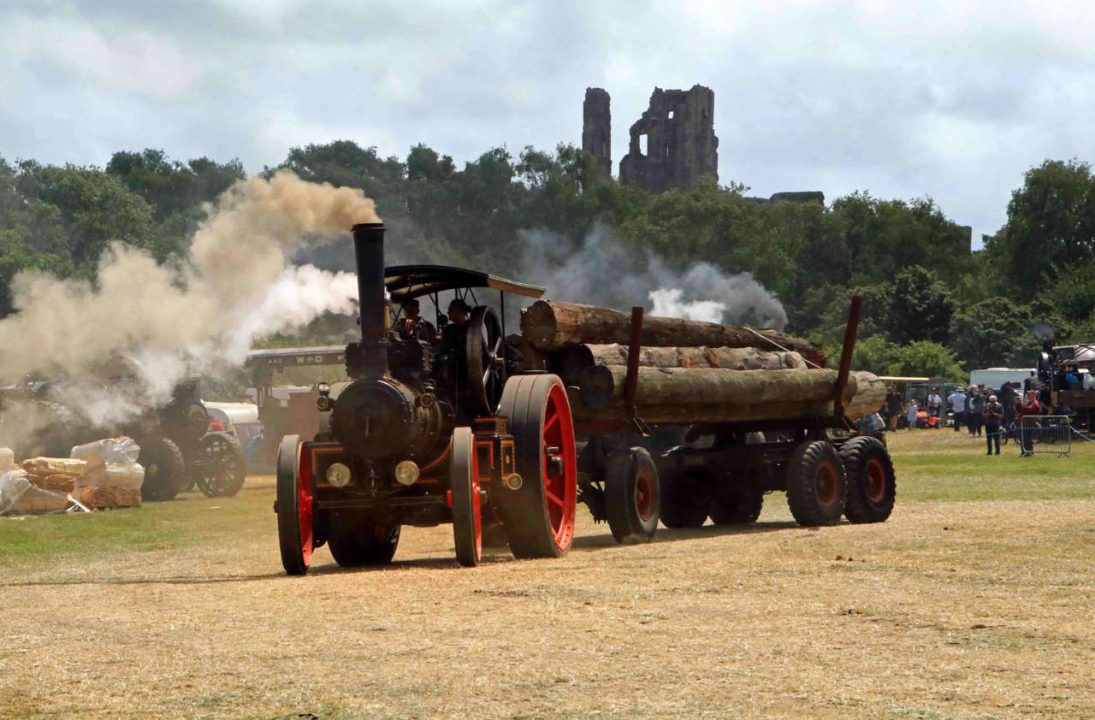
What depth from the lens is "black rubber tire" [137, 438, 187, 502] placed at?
29.1m

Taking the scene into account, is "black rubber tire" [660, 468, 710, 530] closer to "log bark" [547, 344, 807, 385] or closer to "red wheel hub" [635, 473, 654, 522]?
"log bark" [547, 344, 807, 385]

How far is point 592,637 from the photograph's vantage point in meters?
8.80

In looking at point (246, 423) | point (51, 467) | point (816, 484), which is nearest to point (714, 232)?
point (246, 423)

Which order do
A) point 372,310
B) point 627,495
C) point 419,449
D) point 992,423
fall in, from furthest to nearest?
1. point 992,423
2. point 627,495
3. point 419,449
4. point 372,310

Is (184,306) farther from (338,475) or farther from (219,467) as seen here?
(338,475)

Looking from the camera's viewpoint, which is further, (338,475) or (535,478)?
(535,478)

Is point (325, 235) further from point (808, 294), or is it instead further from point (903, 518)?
point (808, 294)

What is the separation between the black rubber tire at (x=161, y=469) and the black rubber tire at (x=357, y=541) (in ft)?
49.5

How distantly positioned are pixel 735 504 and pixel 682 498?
721 mm

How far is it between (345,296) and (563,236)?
54940 millimetres

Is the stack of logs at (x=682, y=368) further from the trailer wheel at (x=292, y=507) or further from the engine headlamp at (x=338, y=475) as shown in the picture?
the trailer wheel at (x=292, y=507)

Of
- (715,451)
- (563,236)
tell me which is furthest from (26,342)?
(563,236)

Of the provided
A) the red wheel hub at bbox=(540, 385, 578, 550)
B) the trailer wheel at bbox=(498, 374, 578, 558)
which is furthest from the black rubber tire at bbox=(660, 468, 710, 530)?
the trailer wheel at bbox=(498, 374, 578, 558)

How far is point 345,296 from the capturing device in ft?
78.4
